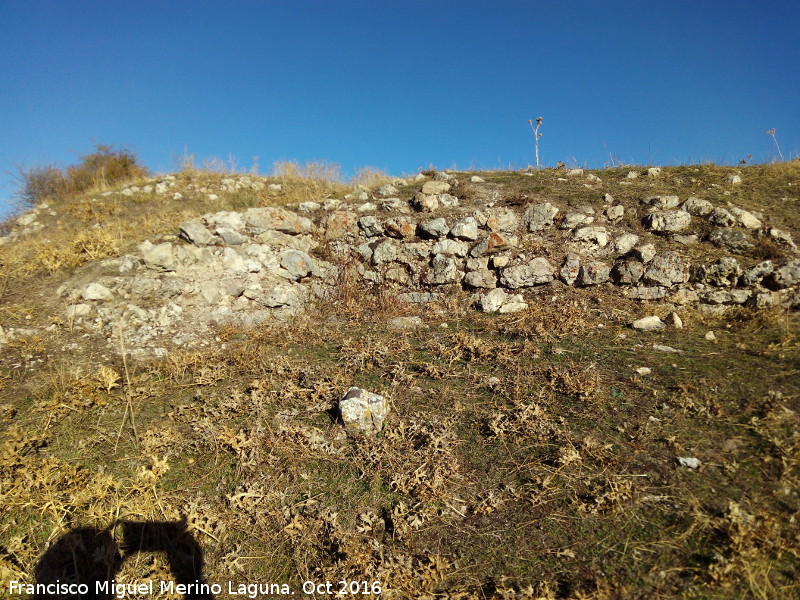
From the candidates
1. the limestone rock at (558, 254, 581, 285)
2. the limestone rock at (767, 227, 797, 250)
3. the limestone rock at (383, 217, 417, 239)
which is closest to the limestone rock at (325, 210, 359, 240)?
the limestone rock at (383, 217, 417, 239)

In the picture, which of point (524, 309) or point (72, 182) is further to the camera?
point (72, 182)

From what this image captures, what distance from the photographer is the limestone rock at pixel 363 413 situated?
13.8ft

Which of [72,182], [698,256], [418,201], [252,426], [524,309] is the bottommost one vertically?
[252,426]

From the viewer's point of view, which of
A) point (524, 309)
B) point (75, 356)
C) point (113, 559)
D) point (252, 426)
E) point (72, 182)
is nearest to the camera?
point (113, 559)

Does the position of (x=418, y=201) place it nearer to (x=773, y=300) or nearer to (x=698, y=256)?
(x=698, y=256)

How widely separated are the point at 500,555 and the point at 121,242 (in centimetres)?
757

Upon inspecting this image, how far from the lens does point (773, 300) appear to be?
5.77 meters

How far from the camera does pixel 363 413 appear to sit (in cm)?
425

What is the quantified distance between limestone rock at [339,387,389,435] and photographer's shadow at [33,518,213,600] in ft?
5.25

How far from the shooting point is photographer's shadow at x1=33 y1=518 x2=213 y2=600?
3129 millimetres

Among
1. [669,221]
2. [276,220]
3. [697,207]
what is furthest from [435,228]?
[697,207]

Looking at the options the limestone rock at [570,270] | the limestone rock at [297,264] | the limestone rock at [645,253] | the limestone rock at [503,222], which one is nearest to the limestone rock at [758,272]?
the limestone rock at [645,253]

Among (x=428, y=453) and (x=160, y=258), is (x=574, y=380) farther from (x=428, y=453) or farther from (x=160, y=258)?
→ (x=160, y=258)

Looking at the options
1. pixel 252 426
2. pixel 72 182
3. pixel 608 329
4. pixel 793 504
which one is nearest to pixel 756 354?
pixel 608 329
